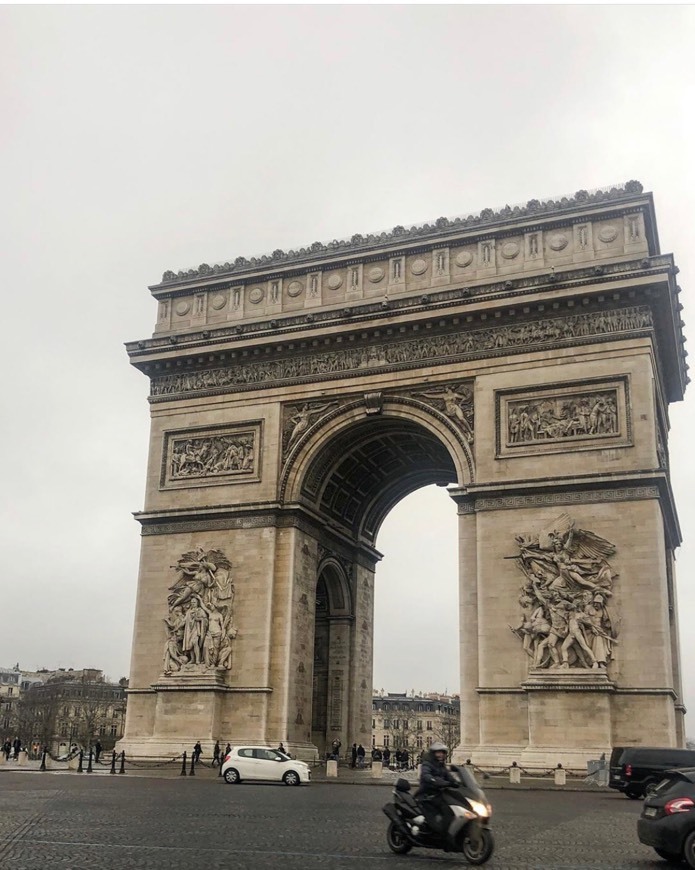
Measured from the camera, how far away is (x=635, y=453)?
30.9 metres

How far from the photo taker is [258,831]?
14.2 meters

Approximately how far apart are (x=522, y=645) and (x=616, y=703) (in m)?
3.17

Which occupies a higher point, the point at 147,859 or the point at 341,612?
the point at 341,612

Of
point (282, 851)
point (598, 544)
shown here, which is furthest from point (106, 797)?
point (598, 544)

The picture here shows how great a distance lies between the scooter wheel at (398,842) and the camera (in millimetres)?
12289

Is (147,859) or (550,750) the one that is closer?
(147,859)

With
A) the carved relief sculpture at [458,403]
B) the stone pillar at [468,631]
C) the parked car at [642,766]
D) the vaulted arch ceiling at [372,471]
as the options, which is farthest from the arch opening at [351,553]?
the parked car at [642,766]

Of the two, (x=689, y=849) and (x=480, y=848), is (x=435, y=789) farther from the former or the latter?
(x=689, y=849)

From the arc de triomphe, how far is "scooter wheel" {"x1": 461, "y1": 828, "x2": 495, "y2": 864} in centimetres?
1814

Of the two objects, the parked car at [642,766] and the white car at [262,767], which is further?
the white car at [262,767]

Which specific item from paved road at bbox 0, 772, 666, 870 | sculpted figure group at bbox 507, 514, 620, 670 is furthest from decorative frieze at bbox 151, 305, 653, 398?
paved road at bbox 0, 772, 666, 870

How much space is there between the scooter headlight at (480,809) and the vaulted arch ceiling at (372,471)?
23.5m

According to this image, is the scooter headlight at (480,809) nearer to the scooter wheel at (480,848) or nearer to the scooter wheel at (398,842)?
the scooter wheel at (480,848)

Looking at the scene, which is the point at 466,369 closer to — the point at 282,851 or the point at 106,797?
the point at 106,797
